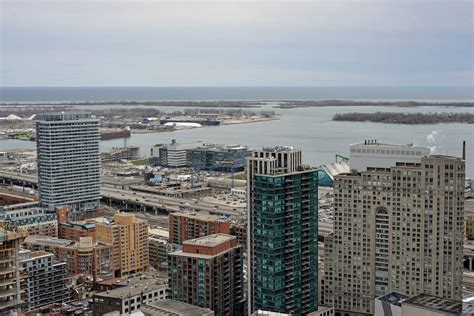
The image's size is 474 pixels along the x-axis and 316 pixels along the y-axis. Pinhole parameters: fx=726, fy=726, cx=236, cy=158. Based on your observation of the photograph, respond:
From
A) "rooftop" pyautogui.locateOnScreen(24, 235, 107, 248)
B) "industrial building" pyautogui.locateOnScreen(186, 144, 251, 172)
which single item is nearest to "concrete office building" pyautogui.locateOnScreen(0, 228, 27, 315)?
"rooftop" pyautogui.locateOnScreen(24, 235, 107, 248)

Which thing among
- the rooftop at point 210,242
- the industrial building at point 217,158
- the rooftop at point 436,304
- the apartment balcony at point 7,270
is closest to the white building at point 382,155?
the rooftop at point 210,242

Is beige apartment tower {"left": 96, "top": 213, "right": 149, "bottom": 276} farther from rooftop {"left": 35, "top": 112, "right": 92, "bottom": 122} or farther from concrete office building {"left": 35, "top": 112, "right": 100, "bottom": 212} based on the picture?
rooftop {"left": 35, "top": 112, "right": 92, "bottom": 122}

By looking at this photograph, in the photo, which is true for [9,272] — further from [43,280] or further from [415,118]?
[415,118]

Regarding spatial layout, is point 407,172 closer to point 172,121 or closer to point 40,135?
point 40,135

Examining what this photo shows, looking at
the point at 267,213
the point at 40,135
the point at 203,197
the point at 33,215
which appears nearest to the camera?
the point at 267,213

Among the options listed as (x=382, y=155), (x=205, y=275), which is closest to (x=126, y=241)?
(x=205, y=275)

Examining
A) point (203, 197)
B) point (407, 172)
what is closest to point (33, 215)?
point (203, 197)

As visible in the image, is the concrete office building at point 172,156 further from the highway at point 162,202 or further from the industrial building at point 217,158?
the highway at point 162,202
